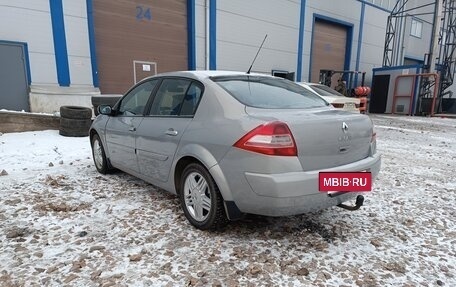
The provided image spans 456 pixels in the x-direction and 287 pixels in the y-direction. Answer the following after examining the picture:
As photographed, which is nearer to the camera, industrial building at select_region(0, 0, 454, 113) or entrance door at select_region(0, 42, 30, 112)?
entrance door at select_region(0, 42, 30, 112)

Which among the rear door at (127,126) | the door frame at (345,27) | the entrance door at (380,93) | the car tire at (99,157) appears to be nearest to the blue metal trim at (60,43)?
the car tire at (99,157)

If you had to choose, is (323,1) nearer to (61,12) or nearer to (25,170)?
(61,12)

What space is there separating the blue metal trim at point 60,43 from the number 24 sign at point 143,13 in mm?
2678

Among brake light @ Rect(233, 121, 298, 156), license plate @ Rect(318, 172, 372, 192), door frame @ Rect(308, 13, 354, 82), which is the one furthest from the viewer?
door frame @ Rect(308, 13, 354, 82)

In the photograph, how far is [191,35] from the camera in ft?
43.9

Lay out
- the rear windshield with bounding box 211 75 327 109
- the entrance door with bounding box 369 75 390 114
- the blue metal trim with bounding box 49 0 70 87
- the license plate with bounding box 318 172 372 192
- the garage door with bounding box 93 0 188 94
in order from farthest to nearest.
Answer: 1. the entrance door with bounding box 369 75 390 114
2. the garage door with bounding box 93 0 188 94
3. the blue metal trim with bounding box 49 0 70 87
4. the rear windshield with bounding box 211 75 327 109
5. the license plate with bounding box 318 172 372 192

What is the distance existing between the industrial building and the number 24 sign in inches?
1.4

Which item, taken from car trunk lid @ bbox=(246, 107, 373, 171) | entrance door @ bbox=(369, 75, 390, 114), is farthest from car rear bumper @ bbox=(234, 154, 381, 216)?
entrance door @ bbox=(369, 75, 390, 114)

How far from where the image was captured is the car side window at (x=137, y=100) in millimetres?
3856

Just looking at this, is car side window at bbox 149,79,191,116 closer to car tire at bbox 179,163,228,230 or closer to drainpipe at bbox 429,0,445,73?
car tire at bbox 179,163,228,230

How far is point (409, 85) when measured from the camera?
57.3ft

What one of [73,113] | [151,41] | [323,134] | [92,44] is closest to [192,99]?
[323,134]

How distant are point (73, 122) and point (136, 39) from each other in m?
5.69

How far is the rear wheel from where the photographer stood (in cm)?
463
